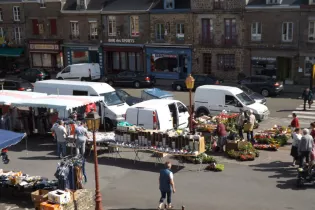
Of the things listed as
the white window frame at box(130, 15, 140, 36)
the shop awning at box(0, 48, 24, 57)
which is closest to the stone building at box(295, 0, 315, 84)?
the white window frame at box(130, 15, 140, 36)

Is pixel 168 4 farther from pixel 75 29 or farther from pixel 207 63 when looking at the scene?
pixel 75 29

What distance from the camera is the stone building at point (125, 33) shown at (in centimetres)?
4153

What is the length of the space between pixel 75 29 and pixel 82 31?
1.01 m

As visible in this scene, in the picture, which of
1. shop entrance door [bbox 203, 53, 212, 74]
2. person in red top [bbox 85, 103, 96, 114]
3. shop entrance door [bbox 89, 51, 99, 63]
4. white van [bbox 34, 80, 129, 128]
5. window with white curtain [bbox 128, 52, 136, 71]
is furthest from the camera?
shop entrance door [bbox 89, 51, 99, 63]

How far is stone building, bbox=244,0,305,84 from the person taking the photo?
3472cm

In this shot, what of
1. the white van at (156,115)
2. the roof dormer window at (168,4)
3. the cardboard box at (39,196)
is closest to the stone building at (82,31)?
the roof dormer window at (168,4)

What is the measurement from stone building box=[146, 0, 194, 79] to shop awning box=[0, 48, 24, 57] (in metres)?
16.1

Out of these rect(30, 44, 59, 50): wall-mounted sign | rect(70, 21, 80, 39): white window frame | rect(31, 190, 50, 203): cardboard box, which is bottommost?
rect(31, 190, 50, 203): cardboard box

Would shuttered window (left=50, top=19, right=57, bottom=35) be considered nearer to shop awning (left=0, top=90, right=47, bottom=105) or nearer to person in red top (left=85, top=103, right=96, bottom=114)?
shop awning (left=0, top=90, right=47, bottom=105)

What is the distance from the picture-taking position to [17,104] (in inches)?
842

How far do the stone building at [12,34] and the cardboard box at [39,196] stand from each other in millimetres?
38248

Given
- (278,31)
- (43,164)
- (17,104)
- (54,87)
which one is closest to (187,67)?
(278,31)

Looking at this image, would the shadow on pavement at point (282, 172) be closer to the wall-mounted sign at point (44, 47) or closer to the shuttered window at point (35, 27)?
the wall-mounted sign at point (44, 47)

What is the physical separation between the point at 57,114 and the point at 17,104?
1.96m
